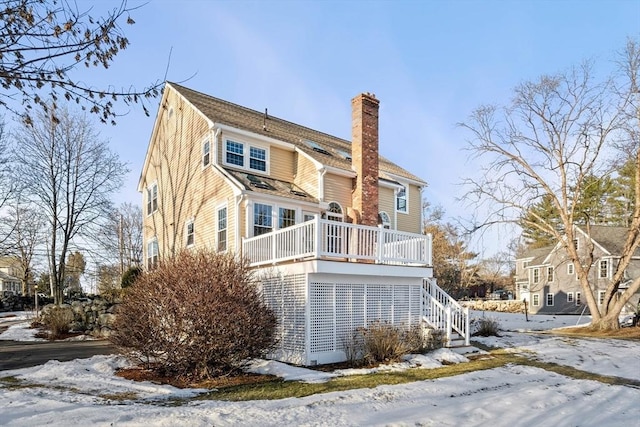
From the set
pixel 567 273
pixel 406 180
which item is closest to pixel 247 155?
pixel 406 180

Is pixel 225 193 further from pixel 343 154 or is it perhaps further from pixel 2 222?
pixel 2 222

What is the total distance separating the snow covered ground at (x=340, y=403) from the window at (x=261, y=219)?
512 centimetres

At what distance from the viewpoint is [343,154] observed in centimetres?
1919

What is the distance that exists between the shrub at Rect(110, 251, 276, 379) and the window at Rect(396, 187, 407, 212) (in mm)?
10923

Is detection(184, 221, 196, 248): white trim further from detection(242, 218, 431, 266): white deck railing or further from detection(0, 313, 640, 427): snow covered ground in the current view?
detection(0, 313, 640, 427): snow covered ground

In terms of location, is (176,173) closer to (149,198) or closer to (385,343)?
(149,198)

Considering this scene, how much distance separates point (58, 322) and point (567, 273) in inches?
1451

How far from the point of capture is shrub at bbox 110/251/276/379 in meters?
8.53

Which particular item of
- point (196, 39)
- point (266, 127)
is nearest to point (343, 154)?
point (266, 127)

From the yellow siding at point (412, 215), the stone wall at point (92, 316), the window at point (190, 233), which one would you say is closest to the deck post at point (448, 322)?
the yellow siding at point (412, 215)

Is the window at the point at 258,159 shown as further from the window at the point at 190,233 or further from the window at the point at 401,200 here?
the window at the point at 401,200

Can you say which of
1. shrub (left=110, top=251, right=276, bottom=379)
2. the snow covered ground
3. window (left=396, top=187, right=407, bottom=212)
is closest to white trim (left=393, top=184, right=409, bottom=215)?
window (left=396, top=187, right=407, bottom=212)

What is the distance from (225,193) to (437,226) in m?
34.7

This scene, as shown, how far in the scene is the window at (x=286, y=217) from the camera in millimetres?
15000
